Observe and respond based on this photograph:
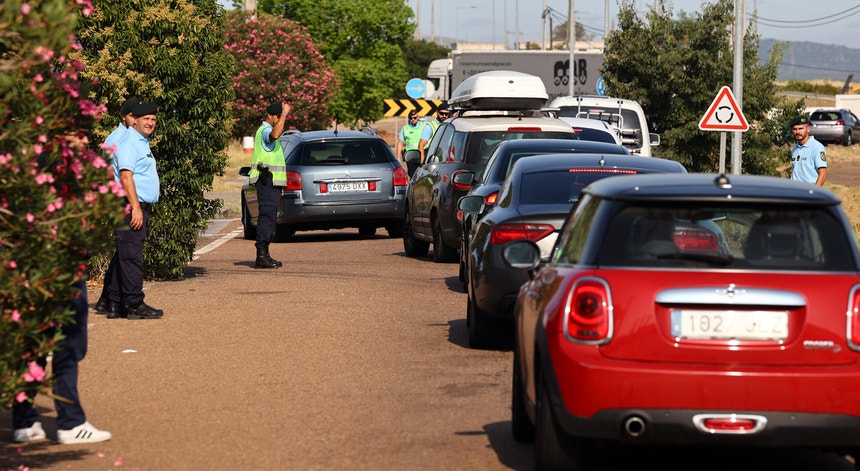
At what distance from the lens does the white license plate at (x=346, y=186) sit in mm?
22047

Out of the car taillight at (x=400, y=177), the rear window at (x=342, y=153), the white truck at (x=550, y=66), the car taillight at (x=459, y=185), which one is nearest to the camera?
the car taillight at (x=459, y=185)

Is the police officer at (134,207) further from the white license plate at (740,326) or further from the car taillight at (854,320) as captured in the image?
the car taillight at (854,320)

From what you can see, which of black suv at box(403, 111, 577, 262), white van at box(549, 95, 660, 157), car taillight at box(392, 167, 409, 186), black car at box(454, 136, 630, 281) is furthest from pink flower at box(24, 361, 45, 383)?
white van at box(549, 95, 660, 157)

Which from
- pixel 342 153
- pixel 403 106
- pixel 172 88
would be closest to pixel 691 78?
pixel 403 106

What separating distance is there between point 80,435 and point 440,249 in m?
10.8

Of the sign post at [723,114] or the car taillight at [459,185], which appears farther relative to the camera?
the sign post at [723,114]

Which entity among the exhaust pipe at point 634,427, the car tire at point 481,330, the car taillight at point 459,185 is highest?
the exhaust pipe at point 634,427

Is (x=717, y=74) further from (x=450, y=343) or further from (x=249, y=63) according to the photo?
(x=450, y=343)

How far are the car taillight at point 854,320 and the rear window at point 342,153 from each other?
1626 centimetres

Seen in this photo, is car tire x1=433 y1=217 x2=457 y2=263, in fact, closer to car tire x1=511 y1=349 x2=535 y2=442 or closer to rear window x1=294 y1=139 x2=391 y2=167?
rear window x1=294 y1=139 x2=391 y2=167

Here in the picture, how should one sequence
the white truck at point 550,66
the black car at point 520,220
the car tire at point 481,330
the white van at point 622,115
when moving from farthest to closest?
1. the white truck at point 550,66
2. the white van at point 622,115
3. the car tire at point 481,330
4. the black car at point 520,220

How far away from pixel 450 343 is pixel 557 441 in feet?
16.4

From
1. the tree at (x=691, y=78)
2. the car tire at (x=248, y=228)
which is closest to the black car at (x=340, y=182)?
the car tire at (x=248, y=228)

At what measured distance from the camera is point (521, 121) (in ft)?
59.0
